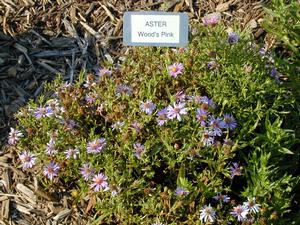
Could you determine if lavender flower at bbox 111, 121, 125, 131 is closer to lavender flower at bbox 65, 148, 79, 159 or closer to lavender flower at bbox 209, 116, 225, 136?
lavender flower at bbox 65, 148, 79, 159

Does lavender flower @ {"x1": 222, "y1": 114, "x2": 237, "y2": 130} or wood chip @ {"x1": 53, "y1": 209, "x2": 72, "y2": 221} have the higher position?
lavender flower @ {"x1": 222, "y1": 114, "x2": 237, "y2": 130}

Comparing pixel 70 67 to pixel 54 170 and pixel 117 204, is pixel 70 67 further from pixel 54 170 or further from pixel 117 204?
pixel 117 204

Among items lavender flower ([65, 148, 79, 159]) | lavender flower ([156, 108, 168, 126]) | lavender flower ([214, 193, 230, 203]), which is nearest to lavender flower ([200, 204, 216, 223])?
lavender flower ([214, 193, 230, 203])

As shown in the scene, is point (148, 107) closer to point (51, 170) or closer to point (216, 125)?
point (216, 125)

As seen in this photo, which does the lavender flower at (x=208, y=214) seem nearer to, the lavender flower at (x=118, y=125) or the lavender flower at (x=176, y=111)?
the lavender flower at (x=176, y=111)

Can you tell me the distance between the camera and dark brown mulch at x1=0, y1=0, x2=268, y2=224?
423 cm

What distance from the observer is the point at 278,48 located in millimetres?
4477

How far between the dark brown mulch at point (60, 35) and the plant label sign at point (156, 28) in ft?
2.61

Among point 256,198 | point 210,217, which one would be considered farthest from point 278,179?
point 210,217

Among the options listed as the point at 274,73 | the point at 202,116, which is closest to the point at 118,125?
the point at 202,116

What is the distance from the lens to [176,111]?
334 centimetres

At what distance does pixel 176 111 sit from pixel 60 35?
151 centimetres

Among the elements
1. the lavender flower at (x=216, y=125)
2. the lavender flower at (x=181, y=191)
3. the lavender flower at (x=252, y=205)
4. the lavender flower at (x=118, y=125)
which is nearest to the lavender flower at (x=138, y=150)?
the lavender flower at (x=118, y=125)

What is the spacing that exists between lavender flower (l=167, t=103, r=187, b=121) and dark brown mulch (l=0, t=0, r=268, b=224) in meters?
1.06
